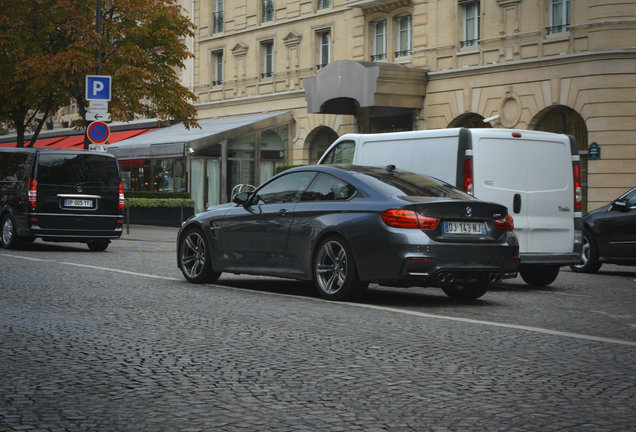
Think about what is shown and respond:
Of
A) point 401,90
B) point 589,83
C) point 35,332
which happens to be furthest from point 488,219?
point 401,90

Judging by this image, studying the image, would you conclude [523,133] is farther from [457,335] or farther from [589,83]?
[589,83]

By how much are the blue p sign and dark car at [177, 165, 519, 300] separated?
13.6 metres

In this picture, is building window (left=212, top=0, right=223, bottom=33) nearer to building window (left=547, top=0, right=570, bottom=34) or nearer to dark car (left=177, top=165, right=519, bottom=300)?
building window (left=547, top=0, right=570, bottom=34)

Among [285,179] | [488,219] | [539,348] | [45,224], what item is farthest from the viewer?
[45,224]

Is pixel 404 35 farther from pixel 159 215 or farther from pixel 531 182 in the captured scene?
pixel 531 182

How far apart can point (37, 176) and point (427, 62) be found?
15.9 m

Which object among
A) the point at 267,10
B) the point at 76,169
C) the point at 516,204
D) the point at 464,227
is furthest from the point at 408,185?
the point at 267,10

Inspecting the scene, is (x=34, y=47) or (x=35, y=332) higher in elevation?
(x=34, y=47)

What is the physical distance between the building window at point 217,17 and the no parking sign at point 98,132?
59.6 feet

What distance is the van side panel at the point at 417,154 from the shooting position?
1261cm

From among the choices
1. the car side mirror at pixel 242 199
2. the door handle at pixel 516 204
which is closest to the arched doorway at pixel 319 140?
the door handle at pixel 516 204

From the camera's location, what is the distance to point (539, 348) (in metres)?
7.14

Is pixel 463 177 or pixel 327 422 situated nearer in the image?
pixel 327 422

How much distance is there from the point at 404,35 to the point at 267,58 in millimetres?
8076
